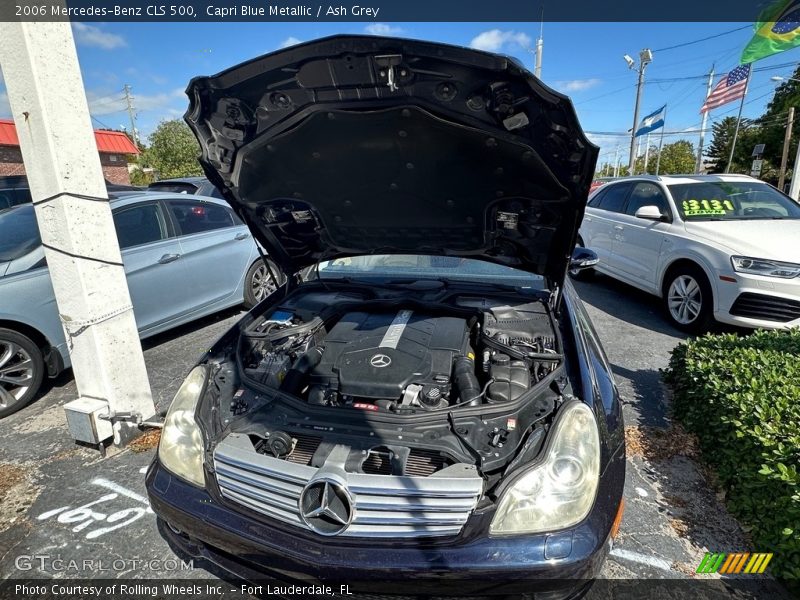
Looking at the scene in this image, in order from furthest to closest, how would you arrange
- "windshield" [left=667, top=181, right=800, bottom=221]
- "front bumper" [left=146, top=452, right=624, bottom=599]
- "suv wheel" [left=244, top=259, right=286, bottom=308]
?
"suv wheel" [left=244, top=259, right=286, bottom=308]
"windshield" [left=667, top=181, right=800, bottom=221]
"front bumper" [left=146, top=452, right=624, bottom=599]

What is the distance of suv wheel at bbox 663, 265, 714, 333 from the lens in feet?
14.6

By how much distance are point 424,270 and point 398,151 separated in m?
1.15

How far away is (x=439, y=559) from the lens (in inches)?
53.6

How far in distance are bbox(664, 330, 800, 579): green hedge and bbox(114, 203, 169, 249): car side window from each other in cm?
478

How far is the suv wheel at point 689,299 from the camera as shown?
4457mm

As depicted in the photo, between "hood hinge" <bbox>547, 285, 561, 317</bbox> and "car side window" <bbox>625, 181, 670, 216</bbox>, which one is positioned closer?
"hood hinge" <bbox>547, 285, 561, 317</bbox>

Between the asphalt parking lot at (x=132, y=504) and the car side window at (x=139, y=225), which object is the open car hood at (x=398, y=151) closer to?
the asphalt parking lot at (x=132, y=504)

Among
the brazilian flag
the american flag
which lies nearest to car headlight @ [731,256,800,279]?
the brazilian flag

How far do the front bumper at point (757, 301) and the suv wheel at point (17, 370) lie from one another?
238 inches

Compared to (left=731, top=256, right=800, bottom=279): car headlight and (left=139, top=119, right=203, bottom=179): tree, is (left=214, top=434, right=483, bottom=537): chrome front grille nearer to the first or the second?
(left=731, top=256, right=800, bottom=279): car headlight

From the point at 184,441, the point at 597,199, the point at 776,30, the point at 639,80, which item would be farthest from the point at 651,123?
the point at 184,441

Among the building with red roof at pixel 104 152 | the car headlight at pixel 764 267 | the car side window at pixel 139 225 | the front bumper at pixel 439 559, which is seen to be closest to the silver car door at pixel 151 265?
the car side window at pixel 139 225

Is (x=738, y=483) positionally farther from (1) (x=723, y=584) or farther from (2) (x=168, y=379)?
(2) (x=168, y=379)

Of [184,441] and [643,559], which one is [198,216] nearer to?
[184,441]
